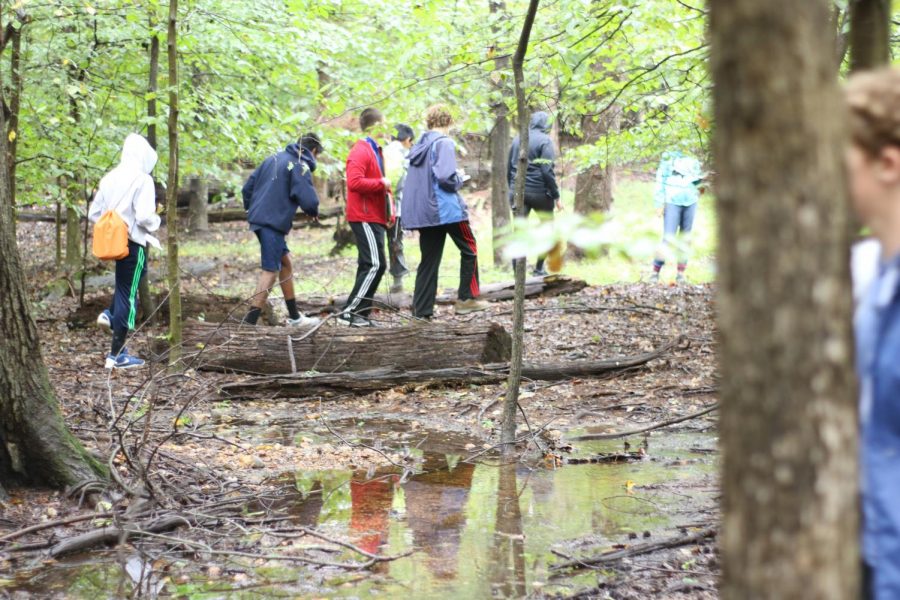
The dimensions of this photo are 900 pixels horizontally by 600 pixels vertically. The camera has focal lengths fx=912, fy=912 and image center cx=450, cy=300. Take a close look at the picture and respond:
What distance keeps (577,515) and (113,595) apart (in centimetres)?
232

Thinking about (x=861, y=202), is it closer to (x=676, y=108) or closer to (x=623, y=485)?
(x=623, y=485)

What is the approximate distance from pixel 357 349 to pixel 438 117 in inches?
104

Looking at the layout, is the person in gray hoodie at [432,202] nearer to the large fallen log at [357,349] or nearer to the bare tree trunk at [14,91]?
the large fallen log at [357,349]

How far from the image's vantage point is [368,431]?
6.82m

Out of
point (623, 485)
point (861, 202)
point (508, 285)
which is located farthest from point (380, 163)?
point (861, 202)

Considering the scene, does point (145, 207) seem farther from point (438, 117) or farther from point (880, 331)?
point (880, 331)

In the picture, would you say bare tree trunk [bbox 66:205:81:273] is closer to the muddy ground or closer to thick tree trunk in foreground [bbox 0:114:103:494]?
the muddy ground

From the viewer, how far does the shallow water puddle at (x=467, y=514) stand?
386 centimetres

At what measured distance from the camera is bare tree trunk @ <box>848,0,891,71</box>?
8.38ft

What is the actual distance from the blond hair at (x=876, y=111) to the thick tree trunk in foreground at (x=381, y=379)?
624 centimetres

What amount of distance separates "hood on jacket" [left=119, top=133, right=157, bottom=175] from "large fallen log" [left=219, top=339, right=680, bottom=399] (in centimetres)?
240

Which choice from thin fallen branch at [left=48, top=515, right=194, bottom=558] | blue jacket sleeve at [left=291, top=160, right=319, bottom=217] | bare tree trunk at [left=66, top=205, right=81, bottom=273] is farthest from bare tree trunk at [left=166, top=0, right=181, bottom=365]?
bare tree trunk at [left=66, top=205, right=81, bottom=273]

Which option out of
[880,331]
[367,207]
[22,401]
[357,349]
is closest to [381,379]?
[357,349]

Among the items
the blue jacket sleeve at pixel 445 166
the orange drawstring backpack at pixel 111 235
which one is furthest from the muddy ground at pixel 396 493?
the blue jacket sleeve at pixel 445 166
